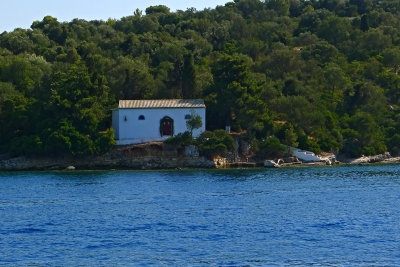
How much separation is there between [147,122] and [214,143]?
7496 mm

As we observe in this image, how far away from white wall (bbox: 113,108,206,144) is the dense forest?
254 cm

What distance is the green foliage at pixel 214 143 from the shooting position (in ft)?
206

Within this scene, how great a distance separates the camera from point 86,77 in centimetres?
6662

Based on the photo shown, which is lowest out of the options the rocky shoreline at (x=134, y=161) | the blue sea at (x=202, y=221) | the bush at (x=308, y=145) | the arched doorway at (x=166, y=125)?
the blue sea at (x=202, y=221)

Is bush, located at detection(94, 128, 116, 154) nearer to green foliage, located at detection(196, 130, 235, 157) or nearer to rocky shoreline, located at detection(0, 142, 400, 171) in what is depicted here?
rocky shoreline, located at detection(0, 142, 400, 171)

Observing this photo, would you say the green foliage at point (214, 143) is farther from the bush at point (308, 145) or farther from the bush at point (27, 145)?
the bush at point (27, 145)

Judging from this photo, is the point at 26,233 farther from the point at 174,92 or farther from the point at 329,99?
the point at 329,99

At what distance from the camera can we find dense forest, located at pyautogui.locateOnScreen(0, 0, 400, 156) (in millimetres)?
65938

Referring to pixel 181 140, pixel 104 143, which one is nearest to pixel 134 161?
pixel 104 143

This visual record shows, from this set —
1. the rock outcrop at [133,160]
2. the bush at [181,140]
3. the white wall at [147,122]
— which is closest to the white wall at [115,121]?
the white wall at [147,122]

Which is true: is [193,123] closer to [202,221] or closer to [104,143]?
[104,143]

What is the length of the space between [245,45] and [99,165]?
44.0 metres

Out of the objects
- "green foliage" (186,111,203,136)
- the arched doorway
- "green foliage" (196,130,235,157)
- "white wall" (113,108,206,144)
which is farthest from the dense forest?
the arched doorway

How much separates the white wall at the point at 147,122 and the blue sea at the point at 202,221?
42.6 feet
